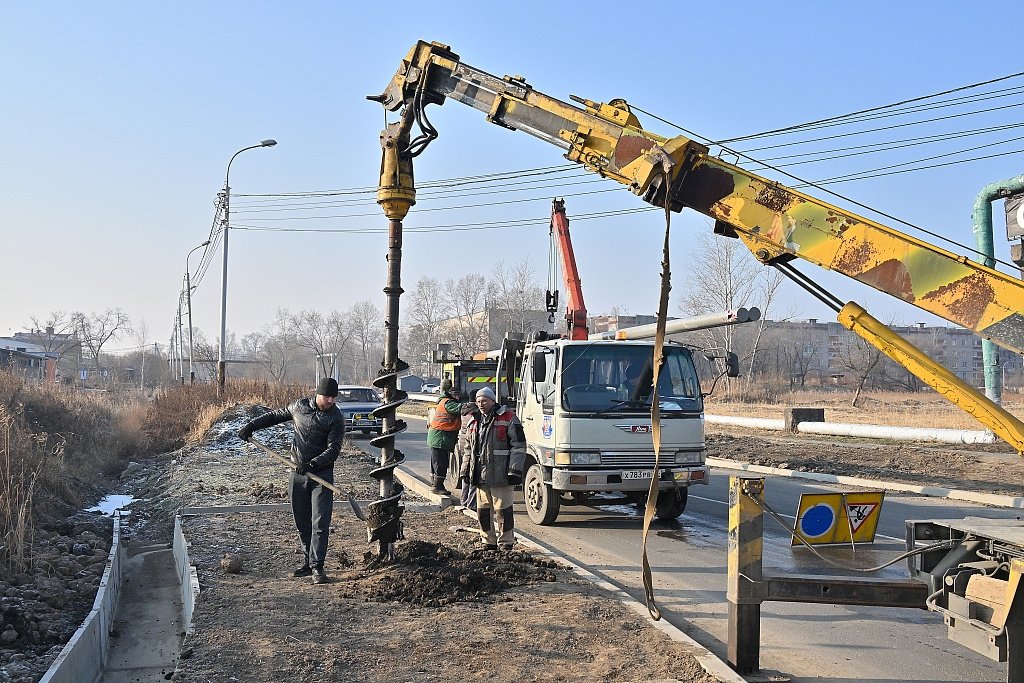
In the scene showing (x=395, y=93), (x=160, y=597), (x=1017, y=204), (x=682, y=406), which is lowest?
(x=160, y=597)

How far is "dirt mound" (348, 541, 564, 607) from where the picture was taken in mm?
7371

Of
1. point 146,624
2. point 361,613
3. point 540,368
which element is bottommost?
point 146,624

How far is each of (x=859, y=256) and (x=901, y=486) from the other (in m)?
11.1

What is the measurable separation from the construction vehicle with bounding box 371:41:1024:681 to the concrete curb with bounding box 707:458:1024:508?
9.14 m

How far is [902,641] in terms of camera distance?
22.0 feet

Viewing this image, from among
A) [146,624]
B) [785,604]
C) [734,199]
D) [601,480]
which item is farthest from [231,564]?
[734,199]

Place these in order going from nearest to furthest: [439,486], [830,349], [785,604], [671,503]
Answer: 1. [785,604]
2. [671,503]
3. [439,486]
4. [830,349]

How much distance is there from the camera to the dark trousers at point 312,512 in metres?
8.08

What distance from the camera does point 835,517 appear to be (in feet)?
19.7

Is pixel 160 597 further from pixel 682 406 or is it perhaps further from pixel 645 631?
pixel 682 406

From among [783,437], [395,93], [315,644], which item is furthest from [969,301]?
[783,437]

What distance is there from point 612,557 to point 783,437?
19.2m

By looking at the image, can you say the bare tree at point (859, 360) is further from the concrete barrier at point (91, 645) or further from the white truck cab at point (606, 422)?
the concrete barrier at point (91, 645)

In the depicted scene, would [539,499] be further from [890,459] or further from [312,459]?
[890,459]
